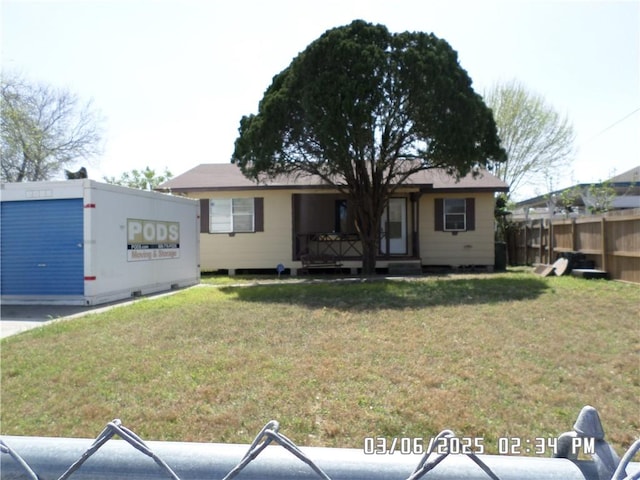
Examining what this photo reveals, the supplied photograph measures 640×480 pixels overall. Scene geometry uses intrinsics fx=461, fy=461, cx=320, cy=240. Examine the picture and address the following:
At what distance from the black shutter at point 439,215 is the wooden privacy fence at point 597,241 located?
334 cm

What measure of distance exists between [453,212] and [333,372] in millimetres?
13500

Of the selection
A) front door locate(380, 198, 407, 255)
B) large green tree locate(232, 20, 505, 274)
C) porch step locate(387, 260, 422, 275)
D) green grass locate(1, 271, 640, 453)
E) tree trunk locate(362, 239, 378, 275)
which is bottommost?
green grass locate(1, 271, 640, 453)

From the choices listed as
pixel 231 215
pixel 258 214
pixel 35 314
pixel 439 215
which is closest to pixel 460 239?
pixel 439 215

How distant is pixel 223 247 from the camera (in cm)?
1664

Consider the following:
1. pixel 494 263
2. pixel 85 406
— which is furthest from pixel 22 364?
pixel 494 263

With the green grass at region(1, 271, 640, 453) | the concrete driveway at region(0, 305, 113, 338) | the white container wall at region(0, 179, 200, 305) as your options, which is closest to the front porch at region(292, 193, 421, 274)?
the white container wall at region(0, 179, 200, 305)

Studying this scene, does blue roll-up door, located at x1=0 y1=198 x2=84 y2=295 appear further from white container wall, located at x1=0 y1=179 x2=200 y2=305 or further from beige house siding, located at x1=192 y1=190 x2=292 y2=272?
beige house siding, located at x1=192 y1=190 x2=292 y2=272

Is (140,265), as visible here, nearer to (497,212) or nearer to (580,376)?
(580,376)

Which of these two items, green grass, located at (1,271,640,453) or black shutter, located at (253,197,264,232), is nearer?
green grass, located at (1,271,640,453)

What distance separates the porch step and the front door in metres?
1.24

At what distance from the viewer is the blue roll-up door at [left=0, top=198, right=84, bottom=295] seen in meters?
9.79

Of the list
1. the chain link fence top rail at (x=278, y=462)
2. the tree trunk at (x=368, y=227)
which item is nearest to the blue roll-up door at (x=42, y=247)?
the tree trunk at (x=368, y=227)

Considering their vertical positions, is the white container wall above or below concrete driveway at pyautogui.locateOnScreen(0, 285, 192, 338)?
above

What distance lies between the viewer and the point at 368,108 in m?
11.4
